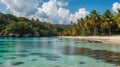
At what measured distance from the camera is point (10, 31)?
190m

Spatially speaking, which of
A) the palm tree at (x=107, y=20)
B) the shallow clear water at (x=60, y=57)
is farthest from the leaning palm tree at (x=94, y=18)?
the shallow clear water at (x=60, y=57)

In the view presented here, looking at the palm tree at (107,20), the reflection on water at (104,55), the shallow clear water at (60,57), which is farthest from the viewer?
the palm tree at (107,20)

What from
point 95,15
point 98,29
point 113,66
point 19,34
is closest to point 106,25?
point 95,15

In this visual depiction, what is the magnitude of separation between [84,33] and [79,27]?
680 centimetres

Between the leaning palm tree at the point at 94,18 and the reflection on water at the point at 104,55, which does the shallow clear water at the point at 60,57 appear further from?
the leaning palm tree at the point at 94,18

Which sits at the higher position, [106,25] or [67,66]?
[106,25]

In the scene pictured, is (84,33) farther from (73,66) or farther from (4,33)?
(73,66)

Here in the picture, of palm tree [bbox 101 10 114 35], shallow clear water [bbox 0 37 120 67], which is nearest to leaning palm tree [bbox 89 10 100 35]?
palm tree [bbox 101 10 114 35]

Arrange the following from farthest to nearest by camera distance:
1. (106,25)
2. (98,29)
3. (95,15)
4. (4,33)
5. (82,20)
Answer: (4,33) < (82,20) < (98,29) < (95,15) < (106,25)

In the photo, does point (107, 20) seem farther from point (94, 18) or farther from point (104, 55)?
point (104, 55)

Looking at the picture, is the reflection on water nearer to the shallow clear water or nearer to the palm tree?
the shallow clear water

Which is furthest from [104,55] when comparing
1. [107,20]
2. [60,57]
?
[107,20]

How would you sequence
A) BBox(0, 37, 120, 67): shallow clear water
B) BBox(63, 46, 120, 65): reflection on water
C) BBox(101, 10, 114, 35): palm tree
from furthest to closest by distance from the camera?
1. BBox(101, 10, 114, 35): palm tree
2. BBox(63, 46, 120, 65): reflection on water
3. BBox(0, 37, 120, 67): shallow clear water

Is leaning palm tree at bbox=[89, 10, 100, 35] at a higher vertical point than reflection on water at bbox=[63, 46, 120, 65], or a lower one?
higher
